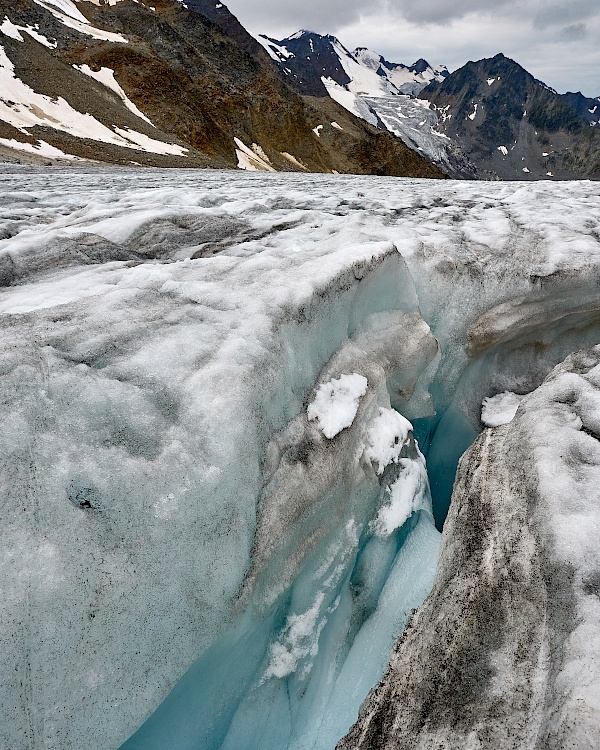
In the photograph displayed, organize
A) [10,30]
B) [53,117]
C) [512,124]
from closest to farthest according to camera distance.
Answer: [53,117], [10,30], [512,124]

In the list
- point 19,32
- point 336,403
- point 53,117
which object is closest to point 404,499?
point 336,403

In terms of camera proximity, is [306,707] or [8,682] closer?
[8,682]

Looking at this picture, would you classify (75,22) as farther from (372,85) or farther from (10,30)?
(372,85)

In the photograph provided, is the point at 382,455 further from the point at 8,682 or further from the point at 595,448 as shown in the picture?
the point at 8,682

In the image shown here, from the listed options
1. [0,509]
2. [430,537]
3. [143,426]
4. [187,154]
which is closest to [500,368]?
[430,537]

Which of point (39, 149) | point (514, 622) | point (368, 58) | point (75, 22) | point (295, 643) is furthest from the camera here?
point (368, 58)

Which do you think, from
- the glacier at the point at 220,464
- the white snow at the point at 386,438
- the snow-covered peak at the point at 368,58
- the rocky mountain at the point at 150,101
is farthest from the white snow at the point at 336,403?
the snow-covered peak at the point at 368,58

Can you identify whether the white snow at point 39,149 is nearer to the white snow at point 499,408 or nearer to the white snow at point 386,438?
the white snow at point 499,408
